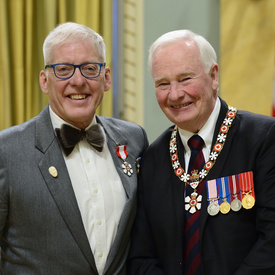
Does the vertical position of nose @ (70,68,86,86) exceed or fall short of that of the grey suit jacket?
it exceeds it

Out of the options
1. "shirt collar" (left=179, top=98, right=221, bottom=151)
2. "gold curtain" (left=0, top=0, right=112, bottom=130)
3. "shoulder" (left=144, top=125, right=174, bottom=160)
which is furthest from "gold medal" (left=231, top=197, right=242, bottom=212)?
"gold curtain" (left=0, top=0, right=112, bottom=130)

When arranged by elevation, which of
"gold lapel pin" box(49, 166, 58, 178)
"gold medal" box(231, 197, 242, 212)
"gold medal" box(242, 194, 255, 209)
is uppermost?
"gold lapel pin" box(49, 166, 58, 178)

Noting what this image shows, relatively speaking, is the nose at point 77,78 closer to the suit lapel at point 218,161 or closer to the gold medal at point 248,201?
the suit lapel at point 218,161

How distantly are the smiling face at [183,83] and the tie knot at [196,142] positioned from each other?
0.05 meters

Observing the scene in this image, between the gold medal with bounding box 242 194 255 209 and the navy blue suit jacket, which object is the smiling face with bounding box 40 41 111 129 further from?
the gold medal with bounding box 242 194 255 209

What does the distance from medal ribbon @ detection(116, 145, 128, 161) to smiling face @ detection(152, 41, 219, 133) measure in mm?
308

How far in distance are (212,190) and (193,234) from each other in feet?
0.61

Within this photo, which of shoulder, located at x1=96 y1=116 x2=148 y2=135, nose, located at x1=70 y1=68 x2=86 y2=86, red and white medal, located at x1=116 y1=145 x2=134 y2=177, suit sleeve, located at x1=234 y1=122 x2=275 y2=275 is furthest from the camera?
shoulder, located at x1=96 y1=116 x2=148 y2=135

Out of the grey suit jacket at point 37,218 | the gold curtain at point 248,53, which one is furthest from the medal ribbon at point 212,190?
the gold curtain at point 248,53

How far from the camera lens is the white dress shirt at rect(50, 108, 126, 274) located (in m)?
2.00

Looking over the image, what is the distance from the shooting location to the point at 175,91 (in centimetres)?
200

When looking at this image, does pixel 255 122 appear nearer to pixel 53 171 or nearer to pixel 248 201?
pixel 248 201

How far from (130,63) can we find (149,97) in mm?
296

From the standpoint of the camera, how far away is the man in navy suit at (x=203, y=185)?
74.7 inches
